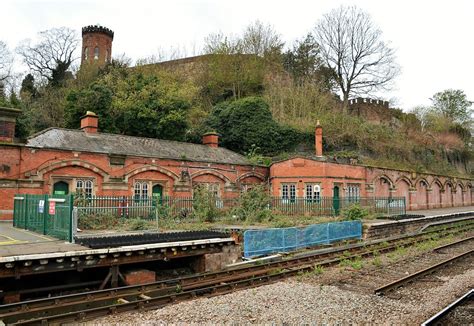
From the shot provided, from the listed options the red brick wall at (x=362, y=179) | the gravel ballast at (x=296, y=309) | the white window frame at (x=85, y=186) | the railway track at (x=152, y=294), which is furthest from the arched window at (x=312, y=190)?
the gravel ballast at (x=296, y=309)

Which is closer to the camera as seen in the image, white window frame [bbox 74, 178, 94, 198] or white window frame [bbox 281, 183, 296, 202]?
white window frame [bbox 74, 178, 94, 198]

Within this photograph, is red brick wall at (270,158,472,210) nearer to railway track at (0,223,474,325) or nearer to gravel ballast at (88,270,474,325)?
railway track at (0,223,474,325)

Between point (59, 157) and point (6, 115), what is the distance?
3595 mm

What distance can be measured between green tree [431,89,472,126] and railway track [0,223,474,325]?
5175 centimetres

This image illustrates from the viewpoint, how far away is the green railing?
1816 centimetres

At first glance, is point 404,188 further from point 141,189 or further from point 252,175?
point 141,189

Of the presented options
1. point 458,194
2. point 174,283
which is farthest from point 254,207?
point 458,194

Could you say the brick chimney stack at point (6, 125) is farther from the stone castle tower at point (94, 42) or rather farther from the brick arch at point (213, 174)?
the stone castle tower at point (94, 42)

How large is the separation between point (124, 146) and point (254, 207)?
10519 millimetres

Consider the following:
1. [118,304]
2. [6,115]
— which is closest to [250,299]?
[118,304]

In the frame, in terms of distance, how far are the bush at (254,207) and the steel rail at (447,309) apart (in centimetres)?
1266

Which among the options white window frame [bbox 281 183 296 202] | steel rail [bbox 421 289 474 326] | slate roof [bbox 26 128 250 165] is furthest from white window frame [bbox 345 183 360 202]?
steel rail [bbox 421 289 474 326]

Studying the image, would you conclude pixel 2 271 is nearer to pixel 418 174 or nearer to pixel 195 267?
pixel 195 267

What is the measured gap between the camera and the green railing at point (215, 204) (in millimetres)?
18156
